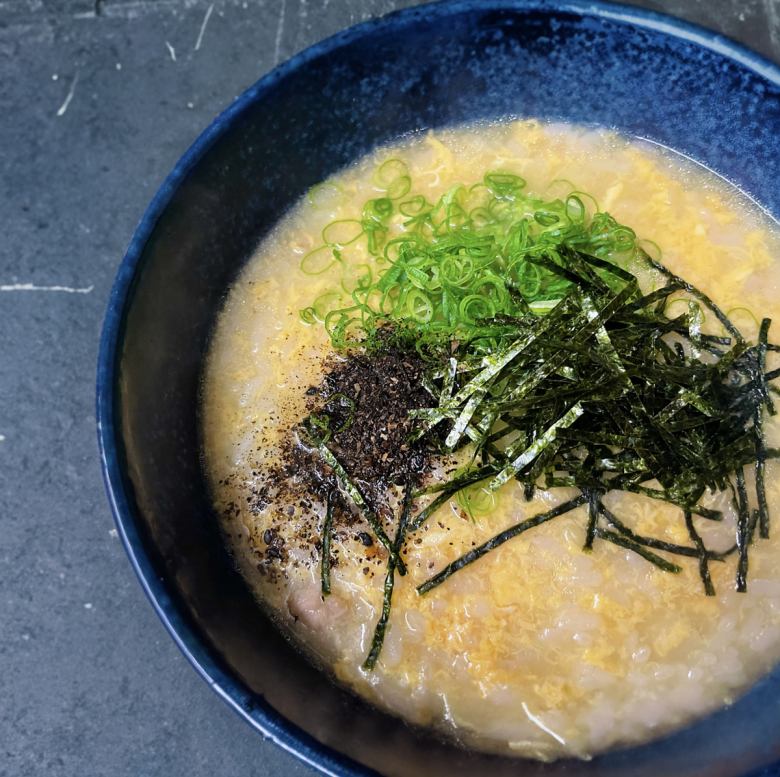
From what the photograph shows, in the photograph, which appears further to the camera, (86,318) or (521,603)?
(86,318)

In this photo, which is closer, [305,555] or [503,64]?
[305,555]

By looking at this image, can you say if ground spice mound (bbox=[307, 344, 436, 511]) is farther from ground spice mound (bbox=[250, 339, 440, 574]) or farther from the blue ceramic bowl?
the blue ceramic bowl

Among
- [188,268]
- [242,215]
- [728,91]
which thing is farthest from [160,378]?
[728,91]

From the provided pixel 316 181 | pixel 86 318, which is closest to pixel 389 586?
pixel 316 181

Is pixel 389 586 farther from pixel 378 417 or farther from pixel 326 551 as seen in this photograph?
pixel 378 417

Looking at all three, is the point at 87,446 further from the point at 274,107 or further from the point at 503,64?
the point at 503,64

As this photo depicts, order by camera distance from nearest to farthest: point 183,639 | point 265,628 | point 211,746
A: point 183,639, point 265,628, point 211,746

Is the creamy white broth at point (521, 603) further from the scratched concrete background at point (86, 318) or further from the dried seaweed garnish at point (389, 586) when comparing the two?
the scratched concrete background at point (86, 318)

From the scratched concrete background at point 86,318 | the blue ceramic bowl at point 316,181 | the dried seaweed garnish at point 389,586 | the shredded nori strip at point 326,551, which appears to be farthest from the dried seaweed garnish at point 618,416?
the scratched concrete background at point 86,318
